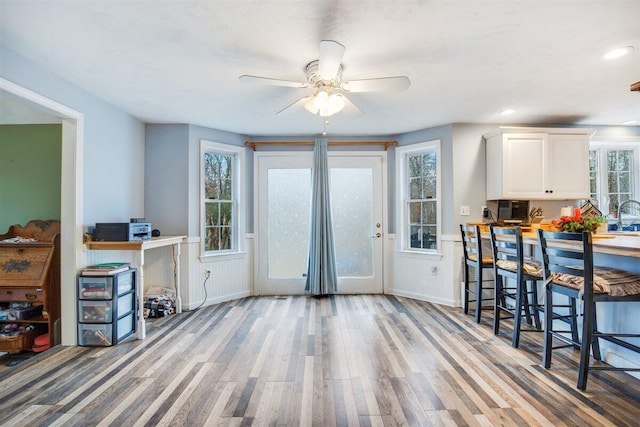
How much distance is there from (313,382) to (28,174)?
12.1ft

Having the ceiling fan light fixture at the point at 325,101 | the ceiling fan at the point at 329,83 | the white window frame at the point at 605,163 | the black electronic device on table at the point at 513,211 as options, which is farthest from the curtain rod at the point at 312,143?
the white window frame at the point at 605,163

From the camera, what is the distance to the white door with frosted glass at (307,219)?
179 inches

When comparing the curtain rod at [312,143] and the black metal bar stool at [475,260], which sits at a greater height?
the curtain rod at [312,143]

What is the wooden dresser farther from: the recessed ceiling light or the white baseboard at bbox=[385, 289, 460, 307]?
the recessed ceiling light

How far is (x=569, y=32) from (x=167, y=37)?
2.58 meters

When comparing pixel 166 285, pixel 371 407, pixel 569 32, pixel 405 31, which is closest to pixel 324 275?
pixel 166 285

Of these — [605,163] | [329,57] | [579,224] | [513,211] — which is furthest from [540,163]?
[329,57]

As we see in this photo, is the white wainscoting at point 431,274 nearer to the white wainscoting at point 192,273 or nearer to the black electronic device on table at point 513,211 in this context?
the black electronic device on table at point 513,211

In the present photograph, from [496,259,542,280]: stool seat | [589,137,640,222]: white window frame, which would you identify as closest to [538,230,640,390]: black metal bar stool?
[496,259,542,280]: stool seat

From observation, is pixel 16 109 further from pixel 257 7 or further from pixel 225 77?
pixel 257 7

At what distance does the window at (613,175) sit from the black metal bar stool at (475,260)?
199cm

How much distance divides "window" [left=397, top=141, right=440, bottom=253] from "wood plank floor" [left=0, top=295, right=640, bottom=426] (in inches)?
54.5

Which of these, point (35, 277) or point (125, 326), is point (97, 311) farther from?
point (35, 277)

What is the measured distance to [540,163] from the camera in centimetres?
379
